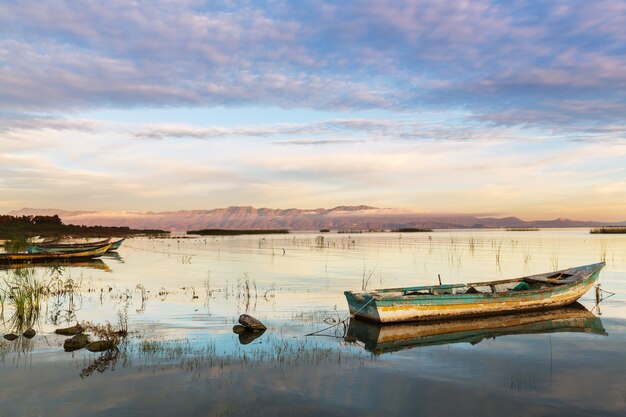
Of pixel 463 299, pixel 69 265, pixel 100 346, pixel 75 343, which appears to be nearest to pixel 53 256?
pixel 69 265

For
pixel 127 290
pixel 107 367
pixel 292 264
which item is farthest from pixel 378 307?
pixel 292 264

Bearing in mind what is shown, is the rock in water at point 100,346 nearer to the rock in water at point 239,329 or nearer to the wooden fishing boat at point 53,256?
the rock in water at point 239,329

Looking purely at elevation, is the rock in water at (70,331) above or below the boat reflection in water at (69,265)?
below

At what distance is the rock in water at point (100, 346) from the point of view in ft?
42.1

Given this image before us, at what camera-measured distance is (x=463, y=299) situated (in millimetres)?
17922

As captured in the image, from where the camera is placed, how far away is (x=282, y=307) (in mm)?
20484

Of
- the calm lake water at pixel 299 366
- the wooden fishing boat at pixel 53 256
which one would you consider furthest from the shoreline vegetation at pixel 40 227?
the calm lake water at pixel 299 366

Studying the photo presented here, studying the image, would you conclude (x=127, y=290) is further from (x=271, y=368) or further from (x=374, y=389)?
(x=374, y=389)

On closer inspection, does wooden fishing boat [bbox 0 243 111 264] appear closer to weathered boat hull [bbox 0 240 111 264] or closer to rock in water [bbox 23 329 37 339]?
weathered boat hull [bbox 0 240 111 264]

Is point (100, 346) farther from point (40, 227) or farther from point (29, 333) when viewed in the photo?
point (40, 227)

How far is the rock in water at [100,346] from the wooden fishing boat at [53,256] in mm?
26896

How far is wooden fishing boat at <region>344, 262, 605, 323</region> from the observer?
16.9 metres

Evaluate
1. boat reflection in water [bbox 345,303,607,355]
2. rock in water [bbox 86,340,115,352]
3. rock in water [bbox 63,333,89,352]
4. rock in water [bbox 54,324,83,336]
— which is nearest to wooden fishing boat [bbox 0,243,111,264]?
rock in water [bbox 54,324,83,336]

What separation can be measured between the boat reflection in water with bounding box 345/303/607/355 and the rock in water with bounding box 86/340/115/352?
6.42 m
